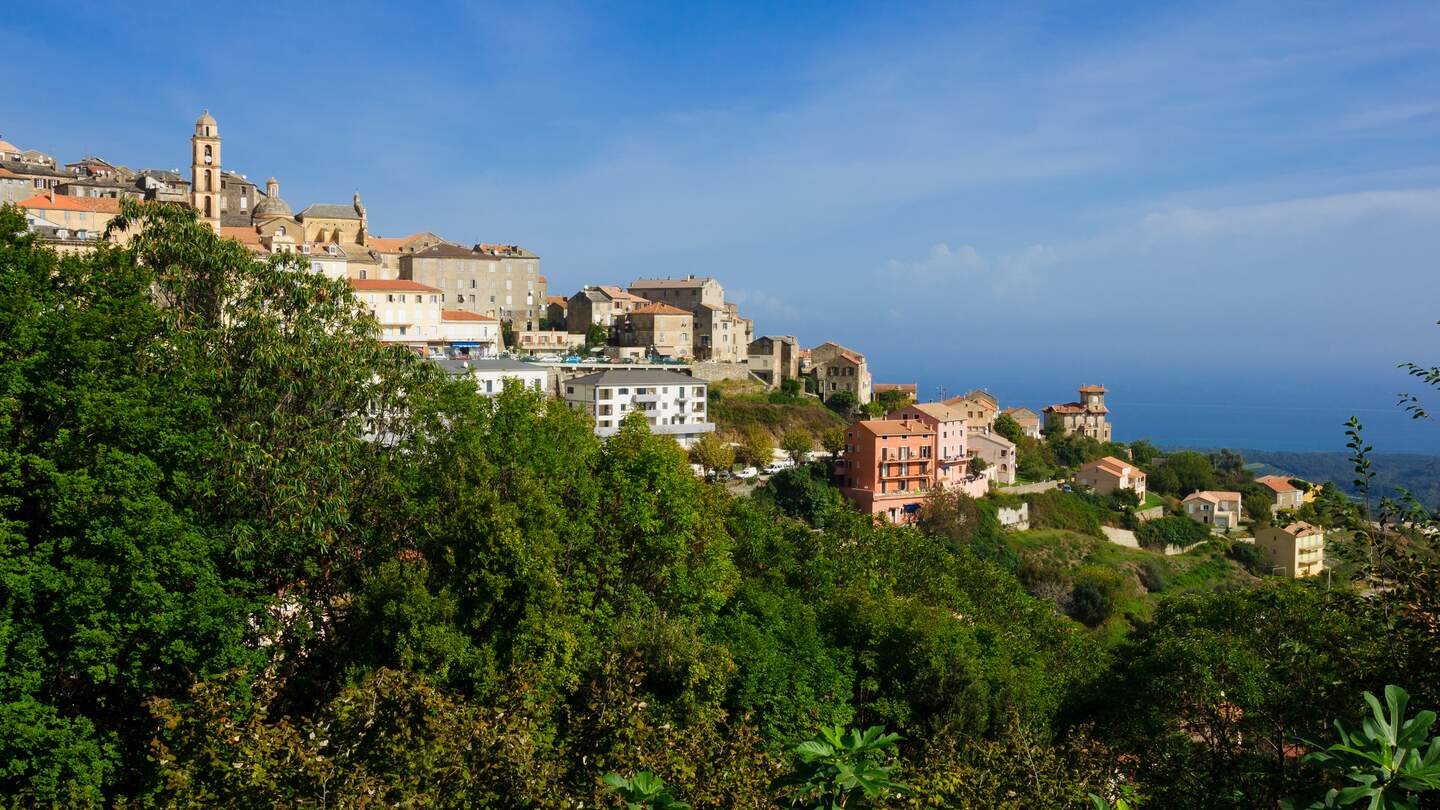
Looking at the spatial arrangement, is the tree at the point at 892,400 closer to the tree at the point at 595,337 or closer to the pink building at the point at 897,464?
the pink building at the point at 897,464

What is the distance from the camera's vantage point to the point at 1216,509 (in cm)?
7400

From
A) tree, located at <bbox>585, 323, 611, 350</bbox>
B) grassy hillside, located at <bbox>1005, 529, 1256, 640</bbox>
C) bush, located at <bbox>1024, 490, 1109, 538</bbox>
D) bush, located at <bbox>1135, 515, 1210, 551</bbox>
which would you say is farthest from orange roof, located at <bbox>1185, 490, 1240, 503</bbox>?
tree, located at <bbox>585, 323, 611, 350</bbox>

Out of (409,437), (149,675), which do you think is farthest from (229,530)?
(409,437)

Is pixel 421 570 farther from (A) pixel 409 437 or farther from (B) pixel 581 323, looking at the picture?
(B) pixel 581 323

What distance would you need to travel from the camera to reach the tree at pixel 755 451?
5697 centimetres

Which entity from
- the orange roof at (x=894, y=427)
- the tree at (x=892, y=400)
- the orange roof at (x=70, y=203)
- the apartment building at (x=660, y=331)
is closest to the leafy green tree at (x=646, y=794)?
the orange roof at (x=894, y=427)

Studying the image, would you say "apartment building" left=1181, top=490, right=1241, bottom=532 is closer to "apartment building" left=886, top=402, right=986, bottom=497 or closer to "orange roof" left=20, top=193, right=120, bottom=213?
"apartment building" left=886, top=402, right=986, bottom=497

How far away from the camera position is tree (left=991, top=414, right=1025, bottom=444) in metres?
79.0

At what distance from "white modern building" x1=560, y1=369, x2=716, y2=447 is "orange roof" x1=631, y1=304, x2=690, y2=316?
12.5 metres

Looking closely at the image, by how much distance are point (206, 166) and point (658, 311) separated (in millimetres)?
30027

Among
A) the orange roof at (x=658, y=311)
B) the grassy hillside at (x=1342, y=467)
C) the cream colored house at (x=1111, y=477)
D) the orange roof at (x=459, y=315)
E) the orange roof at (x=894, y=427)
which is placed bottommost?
the grassy hillside at (x=1342, y=467)

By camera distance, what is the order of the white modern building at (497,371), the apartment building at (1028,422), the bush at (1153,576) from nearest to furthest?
the white modern building at (497,371), the bush at (1153,576), the apartment building at (1028,422)

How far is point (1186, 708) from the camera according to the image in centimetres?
1917

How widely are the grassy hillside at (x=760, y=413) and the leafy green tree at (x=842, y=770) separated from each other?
5467 cm
